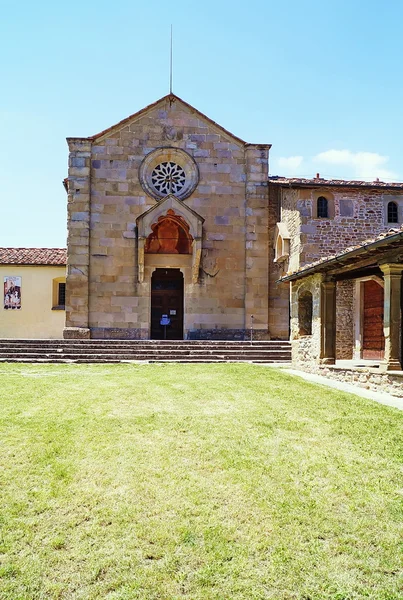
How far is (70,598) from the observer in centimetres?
306

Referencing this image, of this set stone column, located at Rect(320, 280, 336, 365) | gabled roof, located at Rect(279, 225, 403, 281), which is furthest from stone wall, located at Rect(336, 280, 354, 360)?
stone column, located at Rect(320, 280, 336, 365)

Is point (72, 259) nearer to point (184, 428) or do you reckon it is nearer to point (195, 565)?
point (184, 428)

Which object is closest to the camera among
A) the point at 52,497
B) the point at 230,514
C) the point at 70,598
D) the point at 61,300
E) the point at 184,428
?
the point at 70,598

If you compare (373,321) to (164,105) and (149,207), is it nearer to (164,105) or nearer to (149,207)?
(149,207)

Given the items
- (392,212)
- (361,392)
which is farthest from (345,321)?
(361,392)

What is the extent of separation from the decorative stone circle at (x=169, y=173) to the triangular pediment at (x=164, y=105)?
1.84m

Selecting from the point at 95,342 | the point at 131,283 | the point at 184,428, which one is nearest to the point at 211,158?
the point at 131,283

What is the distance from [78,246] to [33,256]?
6.10 meters

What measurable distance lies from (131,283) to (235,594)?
18620 millimetres

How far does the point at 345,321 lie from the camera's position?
739 inches

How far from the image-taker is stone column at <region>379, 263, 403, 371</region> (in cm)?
1011

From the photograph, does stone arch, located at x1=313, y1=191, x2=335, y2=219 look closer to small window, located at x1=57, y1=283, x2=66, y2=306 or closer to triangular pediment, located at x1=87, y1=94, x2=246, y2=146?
triangular pediment, located at x1=87, y1=94, x2=246, y2=146

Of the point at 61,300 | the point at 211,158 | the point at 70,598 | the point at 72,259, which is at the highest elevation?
the point at 211,158

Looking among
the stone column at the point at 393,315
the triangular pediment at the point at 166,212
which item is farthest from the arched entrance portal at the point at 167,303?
the stone column at the point at 393,315
